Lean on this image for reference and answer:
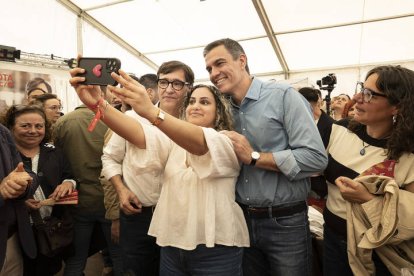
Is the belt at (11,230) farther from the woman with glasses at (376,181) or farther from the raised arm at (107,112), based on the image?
the woman with glasses at (376,181)

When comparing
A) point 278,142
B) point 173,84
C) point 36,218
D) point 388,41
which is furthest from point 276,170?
point 388,41

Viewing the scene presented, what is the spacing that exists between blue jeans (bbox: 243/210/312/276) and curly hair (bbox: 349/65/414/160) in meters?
0.51

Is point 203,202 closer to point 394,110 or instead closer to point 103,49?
point 394,110

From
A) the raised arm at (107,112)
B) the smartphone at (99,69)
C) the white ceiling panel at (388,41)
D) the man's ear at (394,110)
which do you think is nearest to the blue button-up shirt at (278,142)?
the man's ear at (394,110)

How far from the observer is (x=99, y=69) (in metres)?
0.99

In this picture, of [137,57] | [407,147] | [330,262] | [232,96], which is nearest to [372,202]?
[407,147]

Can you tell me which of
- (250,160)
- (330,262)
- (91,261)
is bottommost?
(91,261)

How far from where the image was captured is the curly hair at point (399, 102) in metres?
1.22

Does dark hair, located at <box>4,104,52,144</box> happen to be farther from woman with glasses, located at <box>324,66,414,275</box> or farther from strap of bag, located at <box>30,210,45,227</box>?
woman with glasses, located at <box>324,66,414,275</box>

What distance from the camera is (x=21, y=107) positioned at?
1956mm

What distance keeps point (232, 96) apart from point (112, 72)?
706mm

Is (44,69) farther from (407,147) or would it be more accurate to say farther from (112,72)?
(407,147)

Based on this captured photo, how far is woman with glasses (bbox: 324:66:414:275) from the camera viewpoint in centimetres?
115

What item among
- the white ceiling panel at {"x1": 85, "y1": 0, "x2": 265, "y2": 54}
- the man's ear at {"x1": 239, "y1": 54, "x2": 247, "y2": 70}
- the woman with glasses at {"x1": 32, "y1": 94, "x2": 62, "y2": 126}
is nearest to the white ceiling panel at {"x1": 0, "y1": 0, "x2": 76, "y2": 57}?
the white ceiling panel at {"x1": 85, "y1": 0, "x2": 265, "y2": 54}
